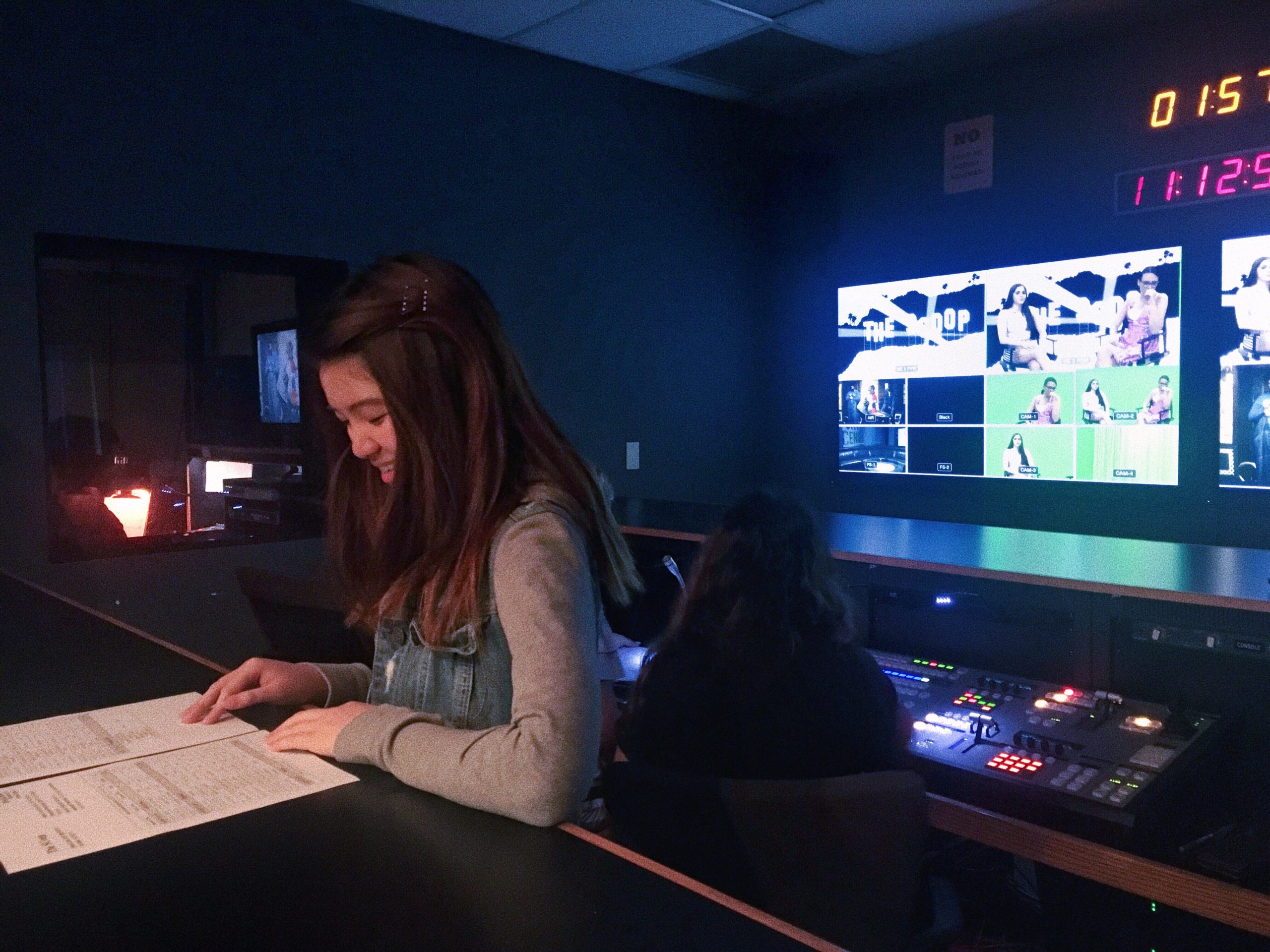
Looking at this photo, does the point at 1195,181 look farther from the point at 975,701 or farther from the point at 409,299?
the point at 409,299

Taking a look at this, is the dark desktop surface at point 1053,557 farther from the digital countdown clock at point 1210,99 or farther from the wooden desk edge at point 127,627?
the digital countdown clock at point 1210,99

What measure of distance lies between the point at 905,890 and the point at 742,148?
332 centimetres

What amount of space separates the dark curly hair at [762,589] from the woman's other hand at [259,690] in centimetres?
63

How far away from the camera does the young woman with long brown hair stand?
92 centimetres

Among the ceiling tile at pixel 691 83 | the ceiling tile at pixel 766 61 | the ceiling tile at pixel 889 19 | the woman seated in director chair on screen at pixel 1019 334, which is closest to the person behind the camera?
the ceiling tile at pixel 889 19

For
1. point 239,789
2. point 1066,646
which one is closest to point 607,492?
point 239,789

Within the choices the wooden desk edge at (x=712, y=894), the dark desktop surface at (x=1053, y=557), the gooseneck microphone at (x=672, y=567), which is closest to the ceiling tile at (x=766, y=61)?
the dark desktop surface at (x=1053, y=557)

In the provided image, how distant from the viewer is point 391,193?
303cm

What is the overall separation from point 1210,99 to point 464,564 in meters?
3.03

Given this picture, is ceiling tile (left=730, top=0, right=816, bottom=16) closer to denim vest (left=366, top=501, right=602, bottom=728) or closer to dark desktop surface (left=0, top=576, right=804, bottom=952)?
denim vest (left=366, top=501, right=602, bottom=728)

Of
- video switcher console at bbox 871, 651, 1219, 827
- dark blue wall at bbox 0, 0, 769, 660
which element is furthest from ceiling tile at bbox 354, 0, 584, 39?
video switcher console at bbox 871, 651, 1219, 827

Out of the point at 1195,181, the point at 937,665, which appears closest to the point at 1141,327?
the point at 1195,181

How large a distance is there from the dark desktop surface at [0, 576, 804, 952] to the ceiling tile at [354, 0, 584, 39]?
102 inches

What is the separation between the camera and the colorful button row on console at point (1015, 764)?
1.79 meters
